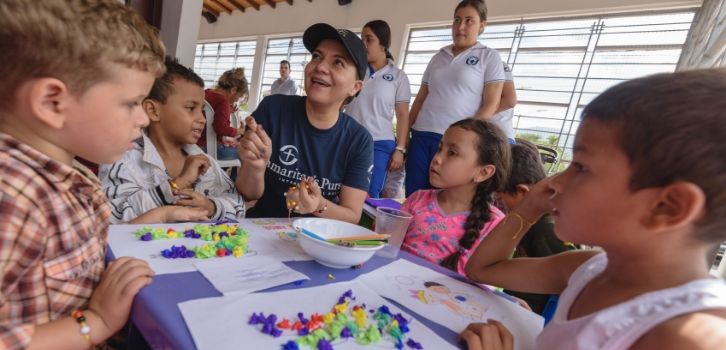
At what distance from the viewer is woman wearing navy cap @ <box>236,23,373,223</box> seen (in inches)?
60.9

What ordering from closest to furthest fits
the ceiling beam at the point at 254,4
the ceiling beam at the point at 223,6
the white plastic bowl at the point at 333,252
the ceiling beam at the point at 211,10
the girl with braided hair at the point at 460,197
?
the white plastic bowl at the point at 333,252
the girl with braided hair at the point at 460,197
the ceiling beam at the point at 254,4
the ceiling beam at the point at 223,6
the ceiling beam at the point at 211,10

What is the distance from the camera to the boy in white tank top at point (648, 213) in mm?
508

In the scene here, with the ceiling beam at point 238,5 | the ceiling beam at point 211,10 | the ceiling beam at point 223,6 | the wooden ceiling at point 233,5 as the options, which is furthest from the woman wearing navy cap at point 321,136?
the ceiling beam at point 211,10

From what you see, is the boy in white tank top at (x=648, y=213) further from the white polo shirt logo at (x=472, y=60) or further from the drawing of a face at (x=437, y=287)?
the white polo shirt logo at (x=472, y=60)

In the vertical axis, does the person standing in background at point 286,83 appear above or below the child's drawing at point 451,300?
above

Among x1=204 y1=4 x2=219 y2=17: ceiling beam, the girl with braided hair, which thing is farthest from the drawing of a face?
x1=204 y1=4 x2=219 y2=17: ceiling beam

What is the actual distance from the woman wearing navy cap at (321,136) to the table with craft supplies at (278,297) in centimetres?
55

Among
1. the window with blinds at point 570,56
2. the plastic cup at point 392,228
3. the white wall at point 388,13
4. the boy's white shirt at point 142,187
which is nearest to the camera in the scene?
the plastic cup at point 392,228

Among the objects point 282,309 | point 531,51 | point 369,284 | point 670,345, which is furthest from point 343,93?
point 531,51

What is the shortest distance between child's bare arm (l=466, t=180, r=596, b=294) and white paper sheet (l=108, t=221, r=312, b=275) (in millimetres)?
491

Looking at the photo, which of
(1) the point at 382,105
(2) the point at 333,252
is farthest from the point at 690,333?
(1) the point at 382,105

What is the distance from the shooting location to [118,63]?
70 cm

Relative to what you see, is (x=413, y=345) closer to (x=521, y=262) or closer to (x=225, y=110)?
(x=521, y=262)

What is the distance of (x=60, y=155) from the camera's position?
714 millimetres
